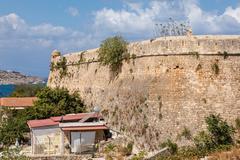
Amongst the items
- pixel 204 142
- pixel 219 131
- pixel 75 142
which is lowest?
pixel 75 142

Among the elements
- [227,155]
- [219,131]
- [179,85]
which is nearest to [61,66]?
[179,85]

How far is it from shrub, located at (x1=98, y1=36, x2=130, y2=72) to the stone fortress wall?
1280mm

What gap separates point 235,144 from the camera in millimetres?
24797

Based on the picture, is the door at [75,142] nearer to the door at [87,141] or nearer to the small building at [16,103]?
the door at [87,141]

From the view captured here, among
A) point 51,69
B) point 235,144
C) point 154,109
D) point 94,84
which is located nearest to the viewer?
point 235,144

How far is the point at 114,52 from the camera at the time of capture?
1210 inches

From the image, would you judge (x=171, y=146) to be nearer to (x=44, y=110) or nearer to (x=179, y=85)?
(x=179, y=85)

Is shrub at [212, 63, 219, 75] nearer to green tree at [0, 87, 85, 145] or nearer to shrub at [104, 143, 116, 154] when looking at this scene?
shrub at [104, 143, 116, 154]

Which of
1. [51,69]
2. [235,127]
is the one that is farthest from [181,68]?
[51,69]

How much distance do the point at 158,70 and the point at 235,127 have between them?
17.4 ft

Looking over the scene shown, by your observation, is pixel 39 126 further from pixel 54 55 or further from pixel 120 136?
pixel 54 55

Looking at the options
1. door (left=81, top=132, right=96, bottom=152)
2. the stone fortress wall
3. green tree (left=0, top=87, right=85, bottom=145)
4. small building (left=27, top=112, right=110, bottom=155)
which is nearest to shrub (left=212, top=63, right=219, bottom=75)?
the stone fortress wall

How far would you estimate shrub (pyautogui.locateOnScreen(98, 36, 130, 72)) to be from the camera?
30031 millimetres

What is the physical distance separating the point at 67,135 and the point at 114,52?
6.18 metres
